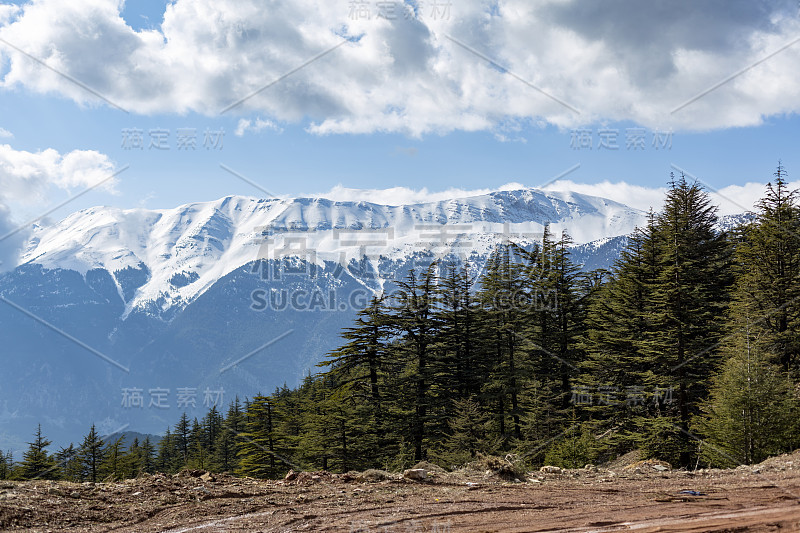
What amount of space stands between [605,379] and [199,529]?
2788cm

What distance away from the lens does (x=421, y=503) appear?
10562 mm

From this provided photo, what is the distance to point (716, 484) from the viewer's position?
11.5 metres

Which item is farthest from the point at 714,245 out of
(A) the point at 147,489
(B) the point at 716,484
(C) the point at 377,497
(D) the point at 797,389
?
(A) the point at 147,489

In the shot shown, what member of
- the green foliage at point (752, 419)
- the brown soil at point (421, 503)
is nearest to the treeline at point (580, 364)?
the green foliage at point (752, 419)

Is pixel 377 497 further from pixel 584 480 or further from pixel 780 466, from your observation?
pixel 780 466

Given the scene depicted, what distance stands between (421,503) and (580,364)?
993 inches

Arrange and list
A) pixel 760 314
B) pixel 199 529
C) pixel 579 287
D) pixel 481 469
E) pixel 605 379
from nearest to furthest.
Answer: pixel 199 529
pixel 481 469
pixel 760 314
pixel 605 379
pixel 579 287

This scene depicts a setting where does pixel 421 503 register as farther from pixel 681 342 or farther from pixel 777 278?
pixel 777 278

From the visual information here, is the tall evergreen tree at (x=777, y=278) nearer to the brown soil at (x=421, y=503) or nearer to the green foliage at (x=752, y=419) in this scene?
the green foliage at (x=752, y=419)

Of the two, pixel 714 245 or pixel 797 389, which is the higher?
pixel 714 245

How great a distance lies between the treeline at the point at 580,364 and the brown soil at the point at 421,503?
28.8ft

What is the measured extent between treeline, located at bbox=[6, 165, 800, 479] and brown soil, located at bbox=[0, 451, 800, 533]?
345 inches

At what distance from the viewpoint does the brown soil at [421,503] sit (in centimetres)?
873

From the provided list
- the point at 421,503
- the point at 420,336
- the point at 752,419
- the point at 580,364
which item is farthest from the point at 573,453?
the point at 420,336
